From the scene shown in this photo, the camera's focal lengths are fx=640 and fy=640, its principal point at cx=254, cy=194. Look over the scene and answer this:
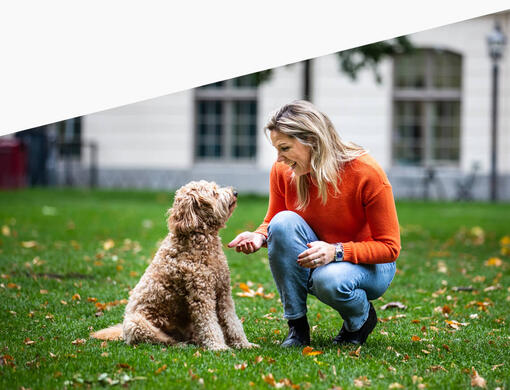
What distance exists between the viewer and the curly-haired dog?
3775 millimetres

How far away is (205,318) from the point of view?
377cm

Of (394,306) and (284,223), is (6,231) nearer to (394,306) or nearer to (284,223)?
(394,306)

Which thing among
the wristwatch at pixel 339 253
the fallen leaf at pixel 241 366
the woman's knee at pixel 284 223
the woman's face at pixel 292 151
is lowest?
Answer: the fallen leaf at pixel 241 366

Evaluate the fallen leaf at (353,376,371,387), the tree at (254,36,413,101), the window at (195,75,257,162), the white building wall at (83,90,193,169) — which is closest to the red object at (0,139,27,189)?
the white building wall at (83,90,193,169)

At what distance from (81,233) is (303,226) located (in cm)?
591

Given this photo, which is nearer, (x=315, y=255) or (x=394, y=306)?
(x=315, y=255)

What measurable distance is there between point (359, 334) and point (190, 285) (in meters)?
1.12

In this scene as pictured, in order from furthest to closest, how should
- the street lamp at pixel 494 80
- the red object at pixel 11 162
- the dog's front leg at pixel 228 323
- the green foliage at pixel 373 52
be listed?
the red object at pixel 11 162
the street lamp at pixel 494 80
the green foliage at pixel 373 52
the dog's front leg at pixel 228 323

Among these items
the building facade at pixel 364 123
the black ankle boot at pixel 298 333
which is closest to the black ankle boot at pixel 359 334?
the black ankle boot at pixel 298 333

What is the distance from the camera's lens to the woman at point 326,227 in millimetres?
3703

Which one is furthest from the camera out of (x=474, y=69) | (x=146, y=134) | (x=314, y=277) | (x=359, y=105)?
(x=146, y=134)

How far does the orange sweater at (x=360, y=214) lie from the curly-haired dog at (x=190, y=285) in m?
0.40

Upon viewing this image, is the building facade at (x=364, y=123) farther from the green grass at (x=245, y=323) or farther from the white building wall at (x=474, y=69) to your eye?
the green grass at (x=245, y=323)

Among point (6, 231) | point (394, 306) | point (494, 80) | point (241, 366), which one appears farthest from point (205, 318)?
point (494, 80)
